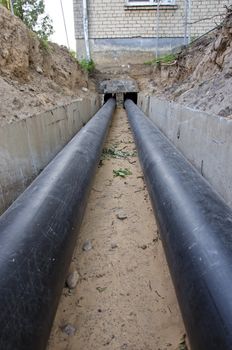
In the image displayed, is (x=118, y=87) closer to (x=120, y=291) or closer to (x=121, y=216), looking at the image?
(x=121, y=216)

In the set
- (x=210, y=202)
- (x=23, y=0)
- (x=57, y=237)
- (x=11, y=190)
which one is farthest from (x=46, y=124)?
(x=23, y=0)

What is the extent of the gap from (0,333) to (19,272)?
240 millimetres

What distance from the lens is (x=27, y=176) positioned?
2.58 m

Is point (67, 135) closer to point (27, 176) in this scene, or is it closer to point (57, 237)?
point (27, 176)

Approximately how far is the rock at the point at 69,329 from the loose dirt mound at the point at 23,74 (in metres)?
2.01

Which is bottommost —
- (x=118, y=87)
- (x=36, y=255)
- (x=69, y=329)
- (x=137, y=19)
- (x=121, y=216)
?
(x=69, y=329)

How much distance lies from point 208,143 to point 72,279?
1.41m

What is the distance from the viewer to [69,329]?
1.54 meters

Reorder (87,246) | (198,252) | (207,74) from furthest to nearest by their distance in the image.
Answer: (207,74), (87,246), (198,252)

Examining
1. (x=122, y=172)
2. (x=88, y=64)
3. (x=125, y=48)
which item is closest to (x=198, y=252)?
(x=122, y=172)

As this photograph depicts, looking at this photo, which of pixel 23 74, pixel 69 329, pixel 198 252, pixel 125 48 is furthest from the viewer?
pixel 125 48

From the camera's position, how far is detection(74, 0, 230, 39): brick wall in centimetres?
944

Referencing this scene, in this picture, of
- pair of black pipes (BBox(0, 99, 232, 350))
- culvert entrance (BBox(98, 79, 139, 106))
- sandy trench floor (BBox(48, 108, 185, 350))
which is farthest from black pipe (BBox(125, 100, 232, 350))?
culvert entrance (BBox(98, 79, 139, 106))

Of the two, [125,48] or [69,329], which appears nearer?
[69,329]
